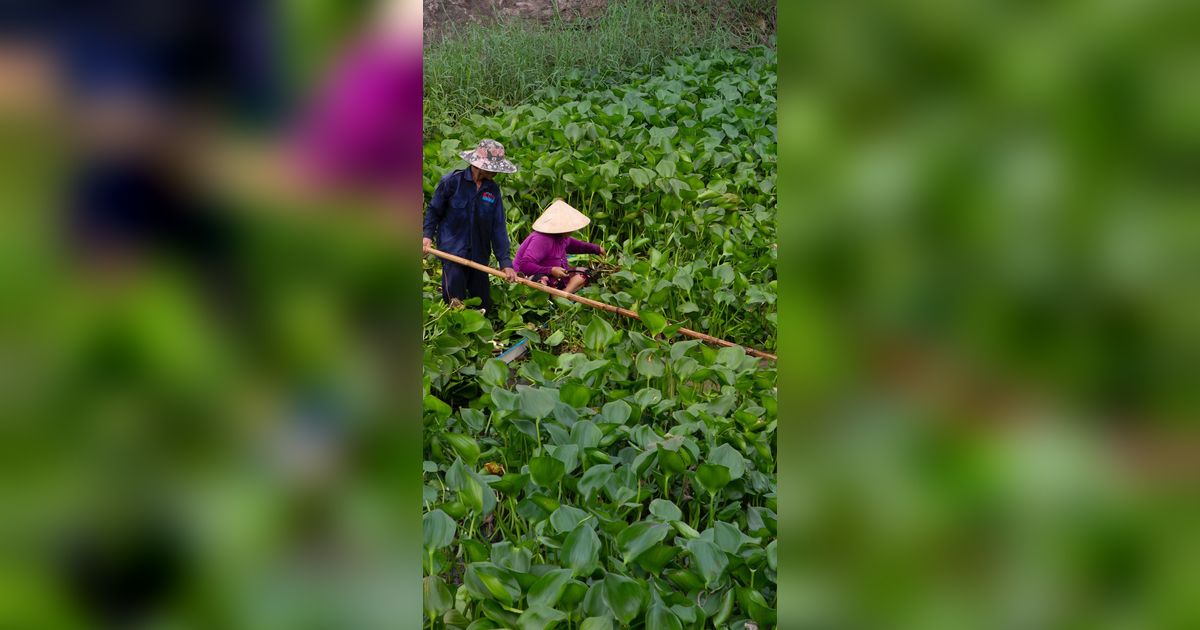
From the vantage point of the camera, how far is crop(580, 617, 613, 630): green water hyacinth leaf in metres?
2.00

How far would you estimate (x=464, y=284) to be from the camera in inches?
188

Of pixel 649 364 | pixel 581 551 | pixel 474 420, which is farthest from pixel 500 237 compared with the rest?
pixel 581 551

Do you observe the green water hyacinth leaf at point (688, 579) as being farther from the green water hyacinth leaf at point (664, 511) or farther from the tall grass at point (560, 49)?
the tall grass at point (560, 49)

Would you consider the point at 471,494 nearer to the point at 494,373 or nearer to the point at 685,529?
the point at 685,529

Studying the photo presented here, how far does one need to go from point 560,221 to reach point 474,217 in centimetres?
39

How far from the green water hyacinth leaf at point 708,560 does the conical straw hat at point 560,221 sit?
288 centimetres

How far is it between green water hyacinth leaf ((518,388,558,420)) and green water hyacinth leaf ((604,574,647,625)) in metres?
0.99

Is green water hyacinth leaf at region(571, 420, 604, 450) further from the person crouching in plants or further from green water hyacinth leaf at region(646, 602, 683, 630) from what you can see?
the person crouching in plants

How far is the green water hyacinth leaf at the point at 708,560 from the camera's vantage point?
2.14 meters
